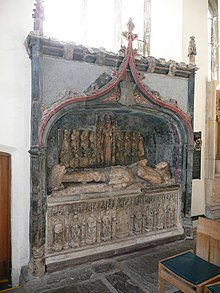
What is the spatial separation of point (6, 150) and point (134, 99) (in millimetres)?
1761

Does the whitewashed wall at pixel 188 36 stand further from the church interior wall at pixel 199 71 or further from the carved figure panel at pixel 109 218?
the carved figure panel at pixel 109 218

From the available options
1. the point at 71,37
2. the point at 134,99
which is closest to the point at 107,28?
the point at 71,37

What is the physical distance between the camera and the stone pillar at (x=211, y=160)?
458cm

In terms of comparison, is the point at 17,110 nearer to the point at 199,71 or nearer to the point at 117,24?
the point at 117,24

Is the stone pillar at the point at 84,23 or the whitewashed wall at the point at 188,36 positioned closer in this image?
the stone pillar at the point at 84,23

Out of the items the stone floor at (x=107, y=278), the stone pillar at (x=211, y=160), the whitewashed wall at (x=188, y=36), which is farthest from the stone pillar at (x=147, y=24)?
the stone floor at (x=107, y=278)

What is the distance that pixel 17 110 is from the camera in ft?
10.2

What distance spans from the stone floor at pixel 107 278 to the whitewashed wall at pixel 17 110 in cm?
Answer: 45

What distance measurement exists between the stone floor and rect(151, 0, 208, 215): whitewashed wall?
5.52 ft

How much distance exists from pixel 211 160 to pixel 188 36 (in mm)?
2144

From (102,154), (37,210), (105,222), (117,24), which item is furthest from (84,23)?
(105,222)

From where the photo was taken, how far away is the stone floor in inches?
111

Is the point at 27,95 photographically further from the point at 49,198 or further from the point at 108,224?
the point at 108,224

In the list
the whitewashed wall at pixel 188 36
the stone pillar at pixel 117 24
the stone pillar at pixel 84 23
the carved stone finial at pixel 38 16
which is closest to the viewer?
the carved stone finial at pixel 38 16
